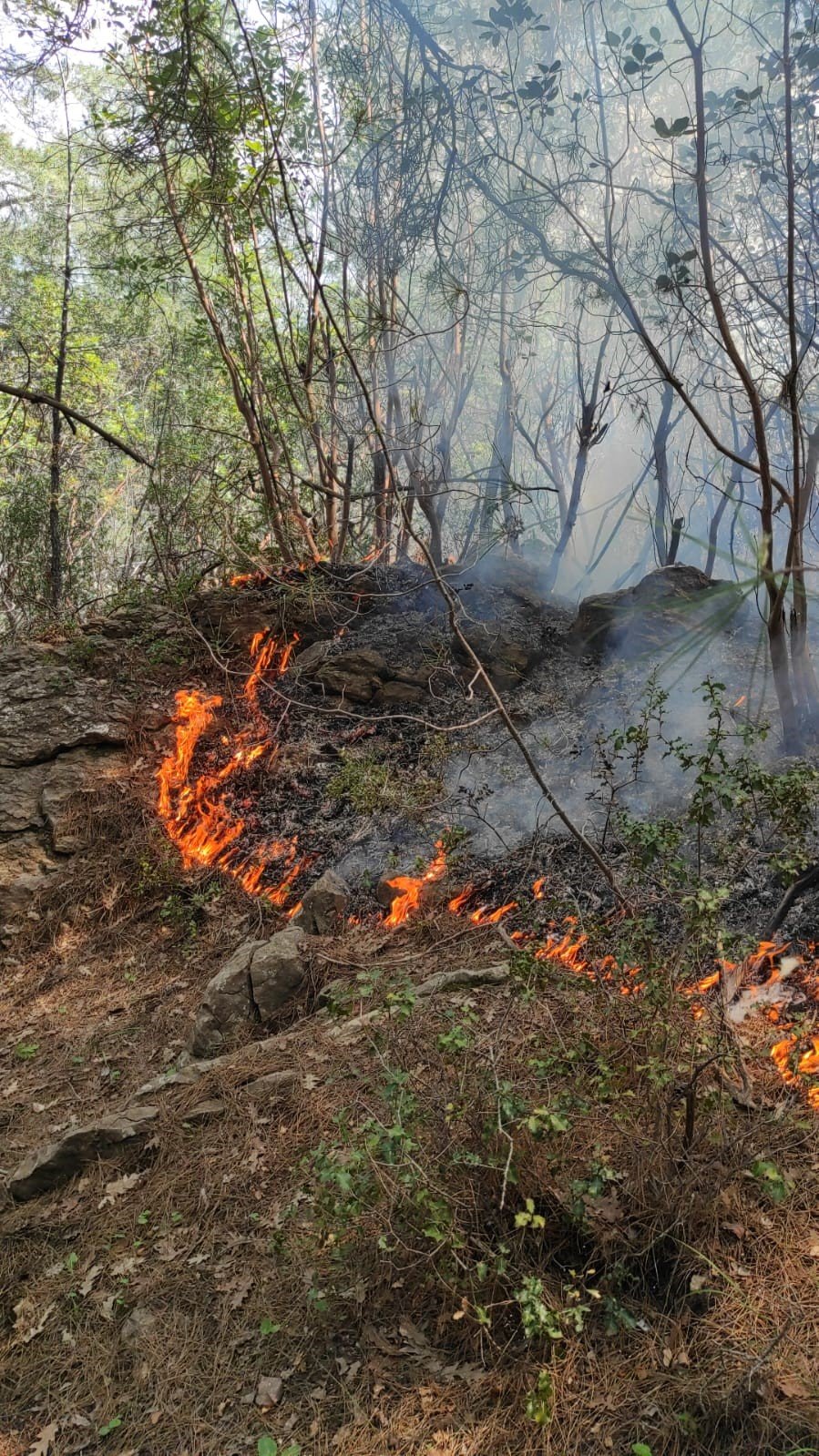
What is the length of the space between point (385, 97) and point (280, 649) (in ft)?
16.9

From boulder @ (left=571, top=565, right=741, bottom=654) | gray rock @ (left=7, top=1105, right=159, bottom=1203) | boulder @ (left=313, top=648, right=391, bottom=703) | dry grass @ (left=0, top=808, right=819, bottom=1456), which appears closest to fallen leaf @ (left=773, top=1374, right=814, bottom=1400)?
dry grass @ (left=0, top=808, right=819, bottom=1456)

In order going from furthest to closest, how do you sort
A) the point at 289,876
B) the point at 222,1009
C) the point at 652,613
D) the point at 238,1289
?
the point at 652,613 < the point at 289,876 < the point at 222,1009 < the point at 238,1289

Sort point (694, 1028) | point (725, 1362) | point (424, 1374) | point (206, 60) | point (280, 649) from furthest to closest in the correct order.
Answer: point (280, 649)
point (206, 60)
point (694, 1028)
point (424, 1374)
point (725, 1362)

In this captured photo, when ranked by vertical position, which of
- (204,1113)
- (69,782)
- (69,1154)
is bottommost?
(69,1154)

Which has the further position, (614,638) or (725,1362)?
(614,638)

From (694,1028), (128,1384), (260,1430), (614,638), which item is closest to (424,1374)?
(260,1430)

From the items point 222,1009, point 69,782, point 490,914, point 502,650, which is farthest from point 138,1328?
point 502,650

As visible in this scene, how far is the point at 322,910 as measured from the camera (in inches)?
188

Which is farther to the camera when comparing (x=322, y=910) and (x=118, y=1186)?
(x=322, y=910)

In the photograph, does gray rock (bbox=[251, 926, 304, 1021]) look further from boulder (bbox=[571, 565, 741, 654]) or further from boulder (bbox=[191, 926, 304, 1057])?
boulder (bbox=[571, 565, 741, 654])

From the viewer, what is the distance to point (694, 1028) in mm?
2748

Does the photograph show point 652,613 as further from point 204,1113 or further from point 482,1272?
point 482,1272

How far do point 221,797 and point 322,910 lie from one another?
6.17 ft

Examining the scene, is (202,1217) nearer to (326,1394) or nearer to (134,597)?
(326,1394)
